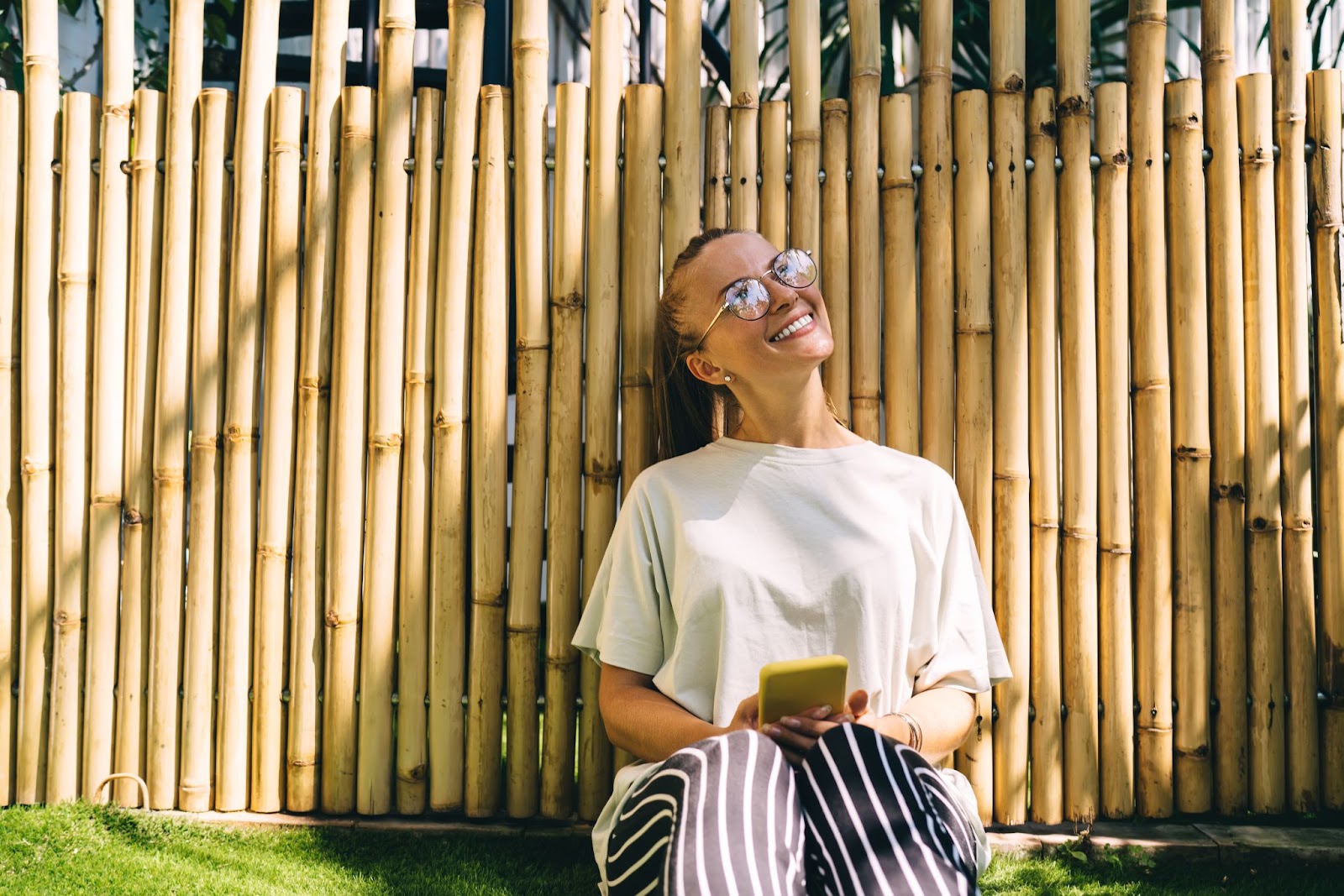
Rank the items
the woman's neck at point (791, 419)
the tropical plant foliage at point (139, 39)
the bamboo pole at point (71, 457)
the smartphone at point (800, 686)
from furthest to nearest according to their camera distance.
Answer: the tropical plant foliage at point (139, 39)
the bamboo pole at point (71, 457)
the woman's neck at point (791, 419)
the smartphone at point (800, 686)

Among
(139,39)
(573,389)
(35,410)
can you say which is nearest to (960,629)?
(573,389)

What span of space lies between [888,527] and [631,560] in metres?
0.49

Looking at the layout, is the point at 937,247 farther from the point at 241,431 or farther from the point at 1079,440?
the point at 241,431

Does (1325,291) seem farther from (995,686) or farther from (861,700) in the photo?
(861,700)

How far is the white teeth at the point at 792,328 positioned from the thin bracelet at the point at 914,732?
28.0 inches

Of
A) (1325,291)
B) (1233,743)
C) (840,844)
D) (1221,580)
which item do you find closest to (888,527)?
(840,844)

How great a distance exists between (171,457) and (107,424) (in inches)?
6.7

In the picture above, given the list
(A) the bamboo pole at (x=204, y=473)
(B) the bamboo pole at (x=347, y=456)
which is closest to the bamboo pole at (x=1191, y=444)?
(B) the bamboo pole at (x=347, y=456)

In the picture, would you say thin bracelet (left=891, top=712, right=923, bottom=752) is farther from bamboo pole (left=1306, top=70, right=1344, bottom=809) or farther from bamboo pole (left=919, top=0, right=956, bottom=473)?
bamboo pole (left=1306, top=70, right=1344, bottom=809)

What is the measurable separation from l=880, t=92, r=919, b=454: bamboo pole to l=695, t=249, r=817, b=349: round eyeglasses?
0.39 m

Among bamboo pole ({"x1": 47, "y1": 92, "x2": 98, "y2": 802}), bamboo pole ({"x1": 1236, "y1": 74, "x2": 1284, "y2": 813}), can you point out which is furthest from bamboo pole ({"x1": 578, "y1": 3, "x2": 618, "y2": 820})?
bamboo pole ({"x1": 1236, "y1": 74, "x2": 1284, "y2": 813})

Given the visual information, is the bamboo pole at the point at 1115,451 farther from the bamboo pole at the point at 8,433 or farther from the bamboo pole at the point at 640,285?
the bamboo pole at the point at 8,433

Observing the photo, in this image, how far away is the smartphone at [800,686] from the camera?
5.26ft

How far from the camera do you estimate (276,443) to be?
234 centimetres
